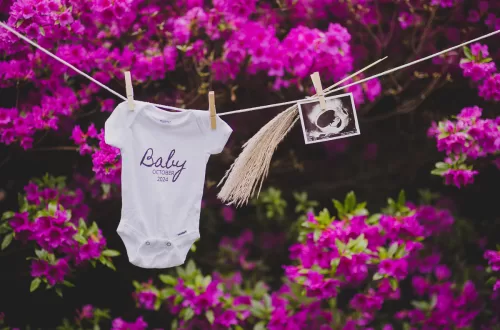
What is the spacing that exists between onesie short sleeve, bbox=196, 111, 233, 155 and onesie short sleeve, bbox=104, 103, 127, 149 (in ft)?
0.92

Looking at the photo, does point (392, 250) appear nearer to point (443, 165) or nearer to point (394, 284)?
point (394, 284)

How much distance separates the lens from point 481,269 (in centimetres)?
323

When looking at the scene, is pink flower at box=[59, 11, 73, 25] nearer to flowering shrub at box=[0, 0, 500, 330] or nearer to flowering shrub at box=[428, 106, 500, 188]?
flowering shrub at box=[0, 0, 500, 330]

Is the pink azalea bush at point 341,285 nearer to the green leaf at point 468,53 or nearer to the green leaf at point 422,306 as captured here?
the green leaf at point 422,306

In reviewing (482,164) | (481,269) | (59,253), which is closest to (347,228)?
(482,164)

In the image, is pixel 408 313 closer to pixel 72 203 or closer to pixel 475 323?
pixel 475 323

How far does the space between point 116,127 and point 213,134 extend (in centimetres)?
34

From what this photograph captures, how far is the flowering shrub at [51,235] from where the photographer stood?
244 cm

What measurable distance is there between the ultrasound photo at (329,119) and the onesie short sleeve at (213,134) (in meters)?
0.27

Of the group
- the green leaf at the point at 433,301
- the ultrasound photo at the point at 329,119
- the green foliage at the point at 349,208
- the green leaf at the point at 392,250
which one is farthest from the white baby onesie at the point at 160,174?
the green leaf at the point at 433,301

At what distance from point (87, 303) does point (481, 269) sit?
2094mm

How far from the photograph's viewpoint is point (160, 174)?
2076mm

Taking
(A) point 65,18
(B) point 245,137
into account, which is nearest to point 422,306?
(B) point 245,137

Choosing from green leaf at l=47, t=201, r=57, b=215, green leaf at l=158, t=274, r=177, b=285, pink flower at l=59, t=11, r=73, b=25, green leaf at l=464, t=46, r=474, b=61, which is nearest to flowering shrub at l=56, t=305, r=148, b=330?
green leaf at l=158, t=274, r=177, b=285
